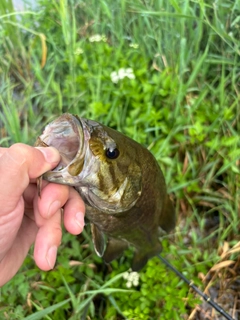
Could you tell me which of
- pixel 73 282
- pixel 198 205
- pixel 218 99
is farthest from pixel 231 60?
pixel 73 282

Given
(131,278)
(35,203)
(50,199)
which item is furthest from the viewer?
(131,278)

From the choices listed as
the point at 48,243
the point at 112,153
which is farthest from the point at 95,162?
the point at 48,243

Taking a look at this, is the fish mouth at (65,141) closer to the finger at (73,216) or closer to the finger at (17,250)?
the finger at (73,216)

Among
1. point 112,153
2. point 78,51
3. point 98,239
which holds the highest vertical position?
point 112,153

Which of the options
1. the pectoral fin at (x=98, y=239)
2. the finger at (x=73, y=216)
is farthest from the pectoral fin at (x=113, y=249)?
the finger at (x=73, y=216)

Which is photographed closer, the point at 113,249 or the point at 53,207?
the point at 53,207

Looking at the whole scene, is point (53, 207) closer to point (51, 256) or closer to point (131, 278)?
point (51, 256)

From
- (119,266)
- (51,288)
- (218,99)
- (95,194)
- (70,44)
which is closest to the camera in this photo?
(95,194)

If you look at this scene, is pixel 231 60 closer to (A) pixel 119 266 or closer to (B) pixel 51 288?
(A) pixel 119 266
